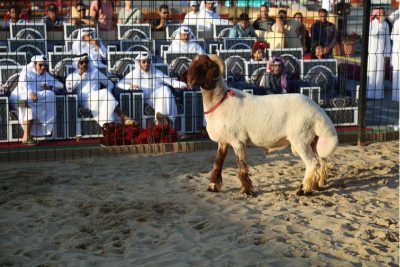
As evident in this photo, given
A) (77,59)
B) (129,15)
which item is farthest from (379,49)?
(77,59)

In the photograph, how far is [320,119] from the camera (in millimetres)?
8242

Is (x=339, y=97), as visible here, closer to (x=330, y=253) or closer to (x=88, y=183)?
(x=88, y=183)

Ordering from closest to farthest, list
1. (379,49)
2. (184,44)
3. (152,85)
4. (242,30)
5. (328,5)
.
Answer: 1. (152,85)
2. (184,44)
3. (379,49)
4. (242,30)
5. (328,5)

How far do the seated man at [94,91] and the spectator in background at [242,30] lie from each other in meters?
4.62

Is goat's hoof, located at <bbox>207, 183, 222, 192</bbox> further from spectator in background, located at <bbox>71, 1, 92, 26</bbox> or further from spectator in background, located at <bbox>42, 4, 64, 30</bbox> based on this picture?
spectator in background, located at <bbox>42, 4, 64, 30</bbox>

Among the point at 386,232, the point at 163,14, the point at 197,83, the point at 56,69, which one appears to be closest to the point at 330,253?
the point at 386,232

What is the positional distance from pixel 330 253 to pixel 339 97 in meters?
6.37

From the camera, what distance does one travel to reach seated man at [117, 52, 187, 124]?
38.0 feet

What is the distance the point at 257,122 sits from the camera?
8133 millimetres

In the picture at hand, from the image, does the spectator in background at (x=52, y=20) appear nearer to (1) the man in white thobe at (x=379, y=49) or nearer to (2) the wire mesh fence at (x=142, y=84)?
(2) the wire mesh fence at (x=142, y=84)

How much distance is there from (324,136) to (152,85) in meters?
4.21

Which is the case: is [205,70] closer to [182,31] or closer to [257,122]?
[257,122]

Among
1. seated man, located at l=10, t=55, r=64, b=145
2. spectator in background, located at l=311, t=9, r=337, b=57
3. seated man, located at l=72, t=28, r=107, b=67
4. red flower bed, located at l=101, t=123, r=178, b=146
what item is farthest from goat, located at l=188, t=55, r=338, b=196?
spectator in background, located at l=311, t=9, r=337, b=57

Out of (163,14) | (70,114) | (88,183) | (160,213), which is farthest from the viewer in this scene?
(163,14)
